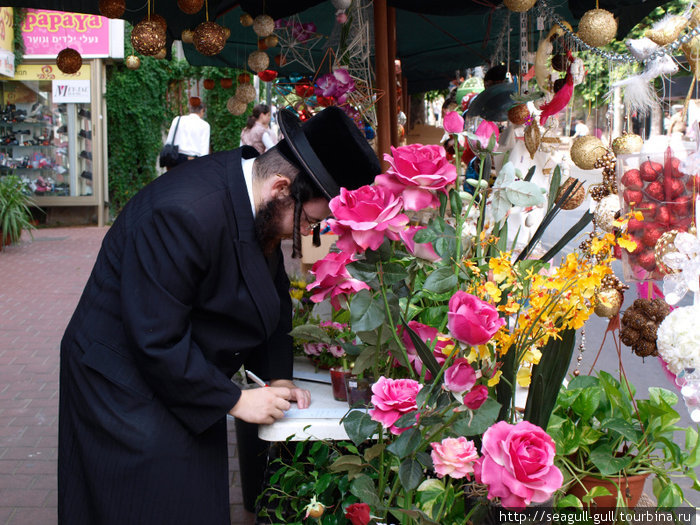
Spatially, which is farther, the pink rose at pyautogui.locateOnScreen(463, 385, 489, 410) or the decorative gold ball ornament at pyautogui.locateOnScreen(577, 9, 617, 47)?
Result: the decorative gold ball ornament at pyautogui.locateOnScreen(577, 9, 617, 47)

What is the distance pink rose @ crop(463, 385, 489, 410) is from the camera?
1.04m

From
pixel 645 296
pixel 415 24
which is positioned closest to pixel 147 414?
pixel 645 296

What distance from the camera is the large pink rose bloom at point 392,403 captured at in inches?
44.0

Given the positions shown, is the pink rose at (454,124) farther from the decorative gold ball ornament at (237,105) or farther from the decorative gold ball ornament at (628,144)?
the decorative gold ball ornament at (237,105)

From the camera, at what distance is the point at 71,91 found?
35.5 feet

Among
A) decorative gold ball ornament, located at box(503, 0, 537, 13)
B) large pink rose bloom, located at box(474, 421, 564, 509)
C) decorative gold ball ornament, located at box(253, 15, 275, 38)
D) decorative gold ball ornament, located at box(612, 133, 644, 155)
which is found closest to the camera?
large pink rose bloom, located at box(474, 421, 564, 509)

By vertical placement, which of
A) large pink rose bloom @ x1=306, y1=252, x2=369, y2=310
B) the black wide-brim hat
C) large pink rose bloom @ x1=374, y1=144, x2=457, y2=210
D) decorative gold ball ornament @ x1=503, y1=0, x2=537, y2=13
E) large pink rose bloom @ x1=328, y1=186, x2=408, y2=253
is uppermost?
decorative gold ball ornament @ x1=503, y1=0, x2=537, y2=13

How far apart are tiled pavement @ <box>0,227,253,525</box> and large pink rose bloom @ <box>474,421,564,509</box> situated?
2042mm

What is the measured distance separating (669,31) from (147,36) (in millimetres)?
2250

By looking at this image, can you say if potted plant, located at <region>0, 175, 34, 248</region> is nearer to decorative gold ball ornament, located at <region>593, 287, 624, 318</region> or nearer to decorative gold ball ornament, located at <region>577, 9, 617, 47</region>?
decorative gold ball ornament, located at <region>577, 9, 617, 47</region>

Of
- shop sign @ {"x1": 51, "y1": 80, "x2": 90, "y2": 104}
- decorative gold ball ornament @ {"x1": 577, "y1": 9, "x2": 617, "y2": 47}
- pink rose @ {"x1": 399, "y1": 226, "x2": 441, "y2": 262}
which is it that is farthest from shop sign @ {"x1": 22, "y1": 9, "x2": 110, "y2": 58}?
pink rose @ {"x1": 399, "y1": 226, "x2": 441, "y2": 262}

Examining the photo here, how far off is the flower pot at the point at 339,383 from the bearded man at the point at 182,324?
190 mm

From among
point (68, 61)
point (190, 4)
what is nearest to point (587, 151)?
point (190, 4)

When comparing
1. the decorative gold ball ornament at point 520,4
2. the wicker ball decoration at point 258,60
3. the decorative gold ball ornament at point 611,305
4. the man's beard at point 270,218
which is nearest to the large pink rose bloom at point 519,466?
the man's beard at point 270,218
